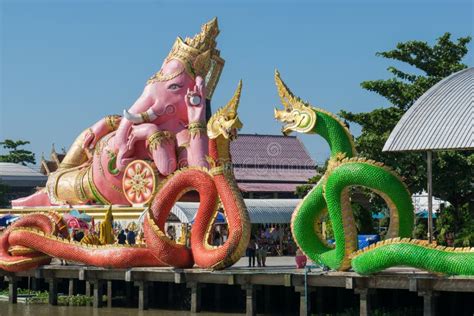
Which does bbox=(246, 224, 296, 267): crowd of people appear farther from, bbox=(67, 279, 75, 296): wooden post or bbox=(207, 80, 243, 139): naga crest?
bbox=(207, 80, 243, 139): naga crest

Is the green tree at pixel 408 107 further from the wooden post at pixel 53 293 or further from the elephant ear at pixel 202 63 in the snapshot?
the wooden post at pixel 53 293

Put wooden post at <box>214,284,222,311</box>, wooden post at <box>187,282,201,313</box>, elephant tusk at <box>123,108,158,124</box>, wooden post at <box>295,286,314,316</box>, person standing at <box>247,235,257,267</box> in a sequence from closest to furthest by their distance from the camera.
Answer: wooden post at <box>295,286,314,316</box>, wooden post at <box>187,282,201,313</box>, wooden post at <box>214,284,222,311</box>, person standing at <box>247,235,257,267</box>, elephant tusk at <box>123,108,158,124</box>

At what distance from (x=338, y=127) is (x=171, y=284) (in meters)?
7.94

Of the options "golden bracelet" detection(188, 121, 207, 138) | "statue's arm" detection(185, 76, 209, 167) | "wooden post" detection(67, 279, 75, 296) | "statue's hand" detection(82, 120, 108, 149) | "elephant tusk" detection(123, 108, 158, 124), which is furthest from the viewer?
"statue's hand" detection(82, 120, 108, 149)

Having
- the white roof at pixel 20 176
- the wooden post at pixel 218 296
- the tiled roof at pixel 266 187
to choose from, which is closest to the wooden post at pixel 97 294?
the wooden post at pixel 218 296

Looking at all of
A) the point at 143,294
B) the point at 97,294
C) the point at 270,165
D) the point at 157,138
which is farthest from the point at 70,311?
the point at 270,165

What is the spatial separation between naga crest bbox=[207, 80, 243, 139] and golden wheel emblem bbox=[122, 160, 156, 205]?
9.33 meters

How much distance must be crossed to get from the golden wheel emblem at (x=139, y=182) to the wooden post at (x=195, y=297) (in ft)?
31.5

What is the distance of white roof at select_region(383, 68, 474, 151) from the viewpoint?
24.1 metres

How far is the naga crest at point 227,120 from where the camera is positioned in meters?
26.5

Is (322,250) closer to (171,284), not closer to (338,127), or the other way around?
(338,127)

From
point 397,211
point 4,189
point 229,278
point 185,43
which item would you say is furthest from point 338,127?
point 4,189

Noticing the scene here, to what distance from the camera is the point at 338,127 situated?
24.3 meters

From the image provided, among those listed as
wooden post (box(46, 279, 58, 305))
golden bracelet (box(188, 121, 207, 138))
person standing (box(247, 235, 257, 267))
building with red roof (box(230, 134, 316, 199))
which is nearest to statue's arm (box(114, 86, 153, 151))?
golden bracelet (box(188, 121, 207, 138))
